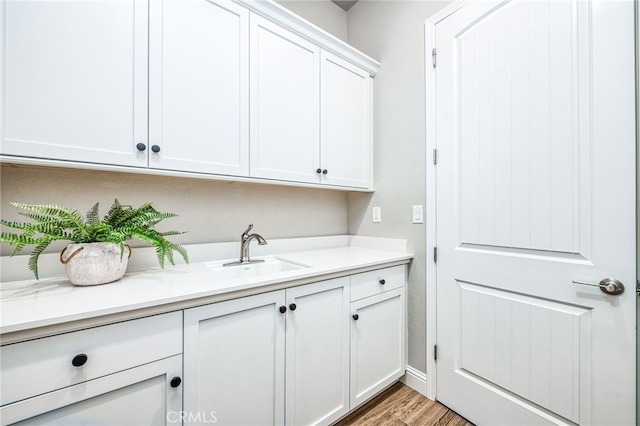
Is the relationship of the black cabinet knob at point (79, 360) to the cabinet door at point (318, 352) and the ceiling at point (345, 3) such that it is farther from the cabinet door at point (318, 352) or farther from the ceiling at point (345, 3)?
the ceiling at point (345, 3)

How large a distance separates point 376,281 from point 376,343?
366mm

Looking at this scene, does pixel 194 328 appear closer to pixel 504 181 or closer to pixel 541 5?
pixel 504 181

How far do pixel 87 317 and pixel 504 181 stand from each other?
1.77m

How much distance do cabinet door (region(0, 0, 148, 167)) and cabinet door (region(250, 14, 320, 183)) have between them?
519mm

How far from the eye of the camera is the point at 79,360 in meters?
0.73

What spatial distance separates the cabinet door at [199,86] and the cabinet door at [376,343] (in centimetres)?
105

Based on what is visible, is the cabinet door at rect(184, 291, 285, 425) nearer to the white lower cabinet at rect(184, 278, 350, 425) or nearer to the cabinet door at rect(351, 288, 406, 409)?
the white lower cabinet at rect(184, 278, 350, 425)

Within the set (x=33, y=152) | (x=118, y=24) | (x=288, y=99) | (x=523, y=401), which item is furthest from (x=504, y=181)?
(x=33, y=152)

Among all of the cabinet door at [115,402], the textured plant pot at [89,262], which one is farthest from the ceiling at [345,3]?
the cabinet door at [115,402]

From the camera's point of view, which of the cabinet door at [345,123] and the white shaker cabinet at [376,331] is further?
the cabinet door at [345,123]

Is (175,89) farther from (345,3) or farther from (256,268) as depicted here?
(345,3)

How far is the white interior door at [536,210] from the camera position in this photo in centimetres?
102

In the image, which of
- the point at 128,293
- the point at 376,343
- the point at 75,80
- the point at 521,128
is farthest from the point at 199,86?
the point at 376,343

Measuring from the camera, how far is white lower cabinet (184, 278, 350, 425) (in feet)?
3.11
